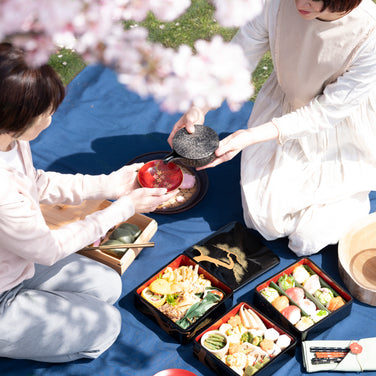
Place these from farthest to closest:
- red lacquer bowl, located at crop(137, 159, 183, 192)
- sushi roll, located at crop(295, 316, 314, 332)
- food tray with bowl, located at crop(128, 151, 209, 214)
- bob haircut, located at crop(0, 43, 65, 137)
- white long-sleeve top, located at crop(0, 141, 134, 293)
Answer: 1. food tray with bowl, located at crop(128, 151, 209, 214)
2. red lacquer bowl, located at crop(137, 159, 183, 192)
3. sushi roll, located at crop(295, 316, 314, 332)
4. white long-sleeve top, located at crop(0, 141, 134, 293)
5. bob haircut, located at crop(0, 43, 65, 137)

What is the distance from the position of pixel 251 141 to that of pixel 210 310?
72 cm

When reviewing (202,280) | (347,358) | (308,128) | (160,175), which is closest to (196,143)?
(160,175)

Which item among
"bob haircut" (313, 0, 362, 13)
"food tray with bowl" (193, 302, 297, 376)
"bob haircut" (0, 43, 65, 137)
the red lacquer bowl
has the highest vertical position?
"bob haircut" (313, 0, 362, 13)

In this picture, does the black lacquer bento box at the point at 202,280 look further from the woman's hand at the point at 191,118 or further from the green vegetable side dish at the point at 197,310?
the woman's hand at the point at 191,118

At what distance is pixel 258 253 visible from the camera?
243cm

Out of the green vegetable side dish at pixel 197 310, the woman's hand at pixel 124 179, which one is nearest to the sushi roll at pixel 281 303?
the green vegetable side dish at pixel 197 310

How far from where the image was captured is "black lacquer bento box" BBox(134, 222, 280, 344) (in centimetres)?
211

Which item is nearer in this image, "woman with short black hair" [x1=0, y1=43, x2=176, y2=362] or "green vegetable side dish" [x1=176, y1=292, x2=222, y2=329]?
"woman with short black hair" [x1=0, y1=43, x2=176, y2=362]

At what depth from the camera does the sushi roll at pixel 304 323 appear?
2.09 metres

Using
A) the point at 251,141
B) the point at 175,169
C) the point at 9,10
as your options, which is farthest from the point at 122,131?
the point at 9,10

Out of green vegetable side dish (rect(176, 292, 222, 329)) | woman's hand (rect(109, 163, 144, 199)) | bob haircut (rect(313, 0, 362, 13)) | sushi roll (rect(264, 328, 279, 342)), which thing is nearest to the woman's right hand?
woman's hand (rect(109, 163, 144, 199))

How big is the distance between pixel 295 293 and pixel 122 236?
79 centimetres

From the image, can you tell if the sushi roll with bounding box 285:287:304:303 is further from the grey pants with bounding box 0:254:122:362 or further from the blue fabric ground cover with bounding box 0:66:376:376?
the grey pants with bounding box 0:254:122:362

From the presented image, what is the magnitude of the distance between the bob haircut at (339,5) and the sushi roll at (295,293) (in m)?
1.11
